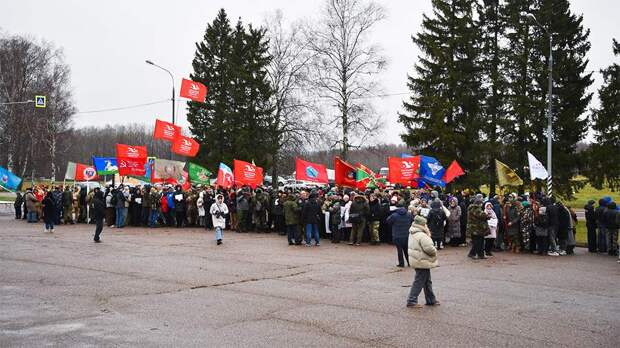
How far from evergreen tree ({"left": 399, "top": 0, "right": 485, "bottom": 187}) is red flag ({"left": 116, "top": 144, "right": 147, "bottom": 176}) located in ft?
52.5

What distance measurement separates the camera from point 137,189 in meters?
27.6

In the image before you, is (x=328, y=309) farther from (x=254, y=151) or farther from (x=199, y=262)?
(x=254, y=151)

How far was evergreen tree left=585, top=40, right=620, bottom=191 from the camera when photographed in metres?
31.5

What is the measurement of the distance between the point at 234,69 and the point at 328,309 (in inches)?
1461

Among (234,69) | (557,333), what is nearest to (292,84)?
(234,69)

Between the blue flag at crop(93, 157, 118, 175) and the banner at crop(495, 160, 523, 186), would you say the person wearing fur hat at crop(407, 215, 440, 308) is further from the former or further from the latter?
the blue flag at crop(93, 157, 118, 175)

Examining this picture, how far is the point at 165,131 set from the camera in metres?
29.0

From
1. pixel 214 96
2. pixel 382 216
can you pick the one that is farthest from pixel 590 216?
pixel 214 96

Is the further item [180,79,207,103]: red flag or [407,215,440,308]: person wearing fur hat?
[180,79,207,103]: red flag

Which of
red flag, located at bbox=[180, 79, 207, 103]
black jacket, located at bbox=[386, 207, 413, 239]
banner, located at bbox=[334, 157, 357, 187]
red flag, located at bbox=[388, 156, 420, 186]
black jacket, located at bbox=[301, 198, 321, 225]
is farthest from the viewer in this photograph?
red flag, located at bbox=[180, 79, 207, 103]

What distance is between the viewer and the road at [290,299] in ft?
25.4

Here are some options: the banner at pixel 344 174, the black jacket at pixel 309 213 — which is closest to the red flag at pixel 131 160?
the banner at pixel 344 174

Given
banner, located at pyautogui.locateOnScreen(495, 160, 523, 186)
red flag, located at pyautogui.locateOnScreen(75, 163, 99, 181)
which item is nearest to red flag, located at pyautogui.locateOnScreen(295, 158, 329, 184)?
banner, located at pyautogui.locateOnScreen(495, 160, 523, 186)

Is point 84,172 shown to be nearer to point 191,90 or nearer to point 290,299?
point 191,90
